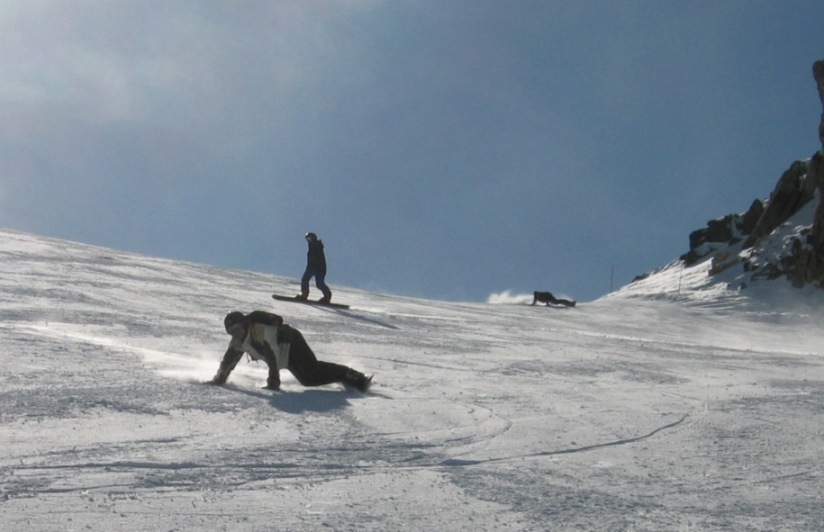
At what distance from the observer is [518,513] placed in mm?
5340

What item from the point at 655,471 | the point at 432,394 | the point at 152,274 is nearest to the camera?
the point at 655,471

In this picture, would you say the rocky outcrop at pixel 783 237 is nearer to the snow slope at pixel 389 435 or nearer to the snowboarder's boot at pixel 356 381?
the snow slope at pixel 389 435

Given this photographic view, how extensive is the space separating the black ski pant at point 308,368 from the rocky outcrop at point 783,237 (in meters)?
37.0

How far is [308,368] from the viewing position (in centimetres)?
958

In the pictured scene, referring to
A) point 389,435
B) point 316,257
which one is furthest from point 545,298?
point 389,435

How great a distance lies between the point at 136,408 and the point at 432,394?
3.14 metres

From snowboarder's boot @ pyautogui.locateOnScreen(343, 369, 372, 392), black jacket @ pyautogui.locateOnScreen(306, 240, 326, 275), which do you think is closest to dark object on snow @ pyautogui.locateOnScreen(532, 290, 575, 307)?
black jacket @ pyautogui.locateOnScreen(306, 240, 326, 275)

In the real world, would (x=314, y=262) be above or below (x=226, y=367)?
above

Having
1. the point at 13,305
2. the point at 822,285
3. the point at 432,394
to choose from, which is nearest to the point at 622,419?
the point at 432,394

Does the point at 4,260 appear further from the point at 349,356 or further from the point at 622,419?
the point at 622,419

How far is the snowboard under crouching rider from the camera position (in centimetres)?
922

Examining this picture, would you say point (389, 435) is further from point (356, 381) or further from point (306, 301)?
Result: point (306, 301)

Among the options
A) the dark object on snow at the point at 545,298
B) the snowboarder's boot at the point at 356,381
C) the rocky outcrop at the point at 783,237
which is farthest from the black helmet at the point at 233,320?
the rocky outcrop at the point at 783,237

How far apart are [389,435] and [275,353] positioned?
2.35 meters
